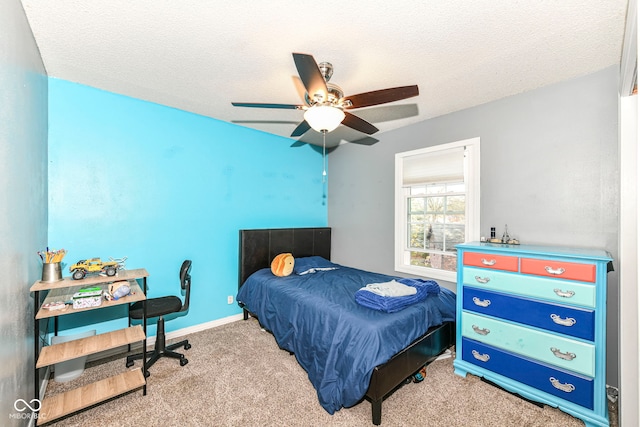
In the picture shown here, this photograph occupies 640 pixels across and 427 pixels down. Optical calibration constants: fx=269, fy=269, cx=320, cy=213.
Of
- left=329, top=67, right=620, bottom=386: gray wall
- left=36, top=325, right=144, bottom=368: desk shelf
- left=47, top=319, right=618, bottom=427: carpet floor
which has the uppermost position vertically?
left=329, top=67, right=620, bottom=386: gray wall

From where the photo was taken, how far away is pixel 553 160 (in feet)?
7.95

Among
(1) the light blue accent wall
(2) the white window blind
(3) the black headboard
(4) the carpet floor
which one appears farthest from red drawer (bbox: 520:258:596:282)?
(1) the light blue accent wall

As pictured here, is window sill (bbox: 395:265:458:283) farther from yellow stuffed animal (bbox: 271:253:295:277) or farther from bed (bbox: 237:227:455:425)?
yellow stuffed animal (bbox: 271:253:295:277)

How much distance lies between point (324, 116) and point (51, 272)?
2.26 meters

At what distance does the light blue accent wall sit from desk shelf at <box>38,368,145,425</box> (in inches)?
29.8

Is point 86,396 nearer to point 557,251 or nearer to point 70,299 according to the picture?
point 70,299

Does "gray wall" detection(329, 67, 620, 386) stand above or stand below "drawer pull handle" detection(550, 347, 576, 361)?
above

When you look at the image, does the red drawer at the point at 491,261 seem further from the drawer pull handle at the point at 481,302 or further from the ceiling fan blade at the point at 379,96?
the ceiling fan blade at the point at 379,96

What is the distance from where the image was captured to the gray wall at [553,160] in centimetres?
216

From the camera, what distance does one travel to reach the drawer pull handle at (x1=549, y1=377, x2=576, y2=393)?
1874mm

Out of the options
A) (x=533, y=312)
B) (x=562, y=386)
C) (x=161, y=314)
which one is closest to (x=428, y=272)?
(x=533, y=312)

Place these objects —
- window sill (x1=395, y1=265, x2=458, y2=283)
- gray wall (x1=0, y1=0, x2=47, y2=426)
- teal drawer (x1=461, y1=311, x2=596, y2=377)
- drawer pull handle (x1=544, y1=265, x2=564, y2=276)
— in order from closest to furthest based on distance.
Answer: gray wall (x1=0, y1=0, x2=47, y2=426) < teal drawer (x1=461, y1=311, x2=596, y2=377) < drawer pull handle (x1=544, y1=265, x2=564, y2=276) < window sill (x1=395, y1=265, x2=458, y2=283)

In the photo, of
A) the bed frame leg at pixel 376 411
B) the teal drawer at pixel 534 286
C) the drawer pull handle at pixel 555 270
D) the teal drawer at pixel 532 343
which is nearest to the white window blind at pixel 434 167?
the teal drawer at pixel 534 286

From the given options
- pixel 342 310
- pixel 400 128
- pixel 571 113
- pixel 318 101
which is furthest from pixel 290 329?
pixel 571 113
